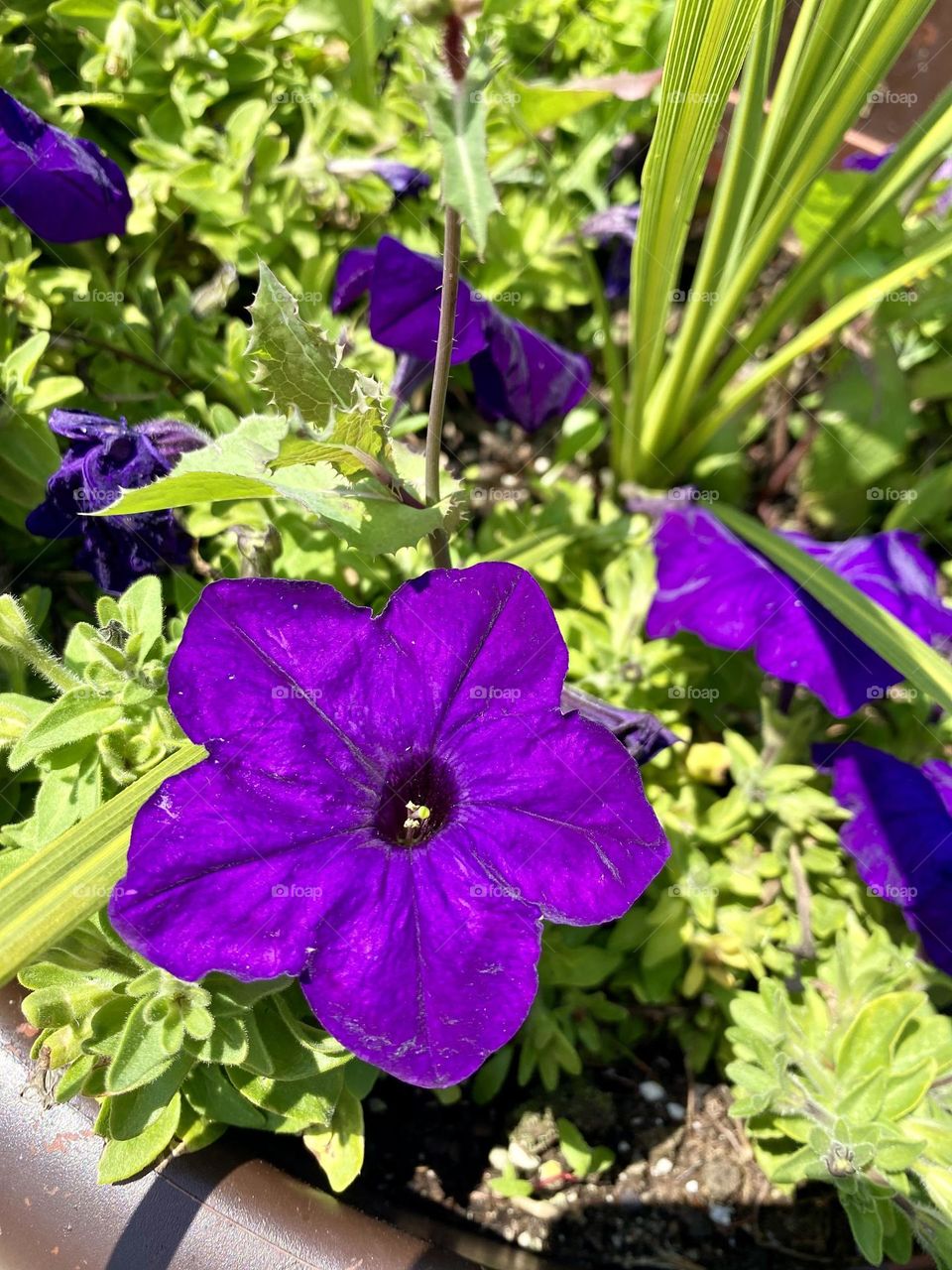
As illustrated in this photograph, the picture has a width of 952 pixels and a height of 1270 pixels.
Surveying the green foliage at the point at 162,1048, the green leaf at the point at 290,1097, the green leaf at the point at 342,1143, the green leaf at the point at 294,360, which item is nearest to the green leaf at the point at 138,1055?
the green foliage at the point at 162,1048

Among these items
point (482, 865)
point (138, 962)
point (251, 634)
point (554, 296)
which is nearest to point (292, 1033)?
point (138, 962)

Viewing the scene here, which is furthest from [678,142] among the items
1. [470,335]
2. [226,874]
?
[226,874]

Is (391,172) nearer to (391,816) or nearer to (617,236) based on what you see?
(617,236)

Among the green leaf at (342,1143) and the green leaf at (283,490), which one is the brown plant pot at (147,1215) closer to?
the green leaf at (342,1143)

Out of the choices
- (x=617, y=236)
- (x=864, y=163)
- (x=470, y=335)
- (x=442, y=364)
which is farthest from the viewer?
(x=617, y=236)

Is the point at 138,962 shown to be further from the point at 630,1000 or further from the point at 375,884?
the point at 630,1000

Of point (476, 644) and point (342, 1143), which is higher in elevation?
point (476, 644)
